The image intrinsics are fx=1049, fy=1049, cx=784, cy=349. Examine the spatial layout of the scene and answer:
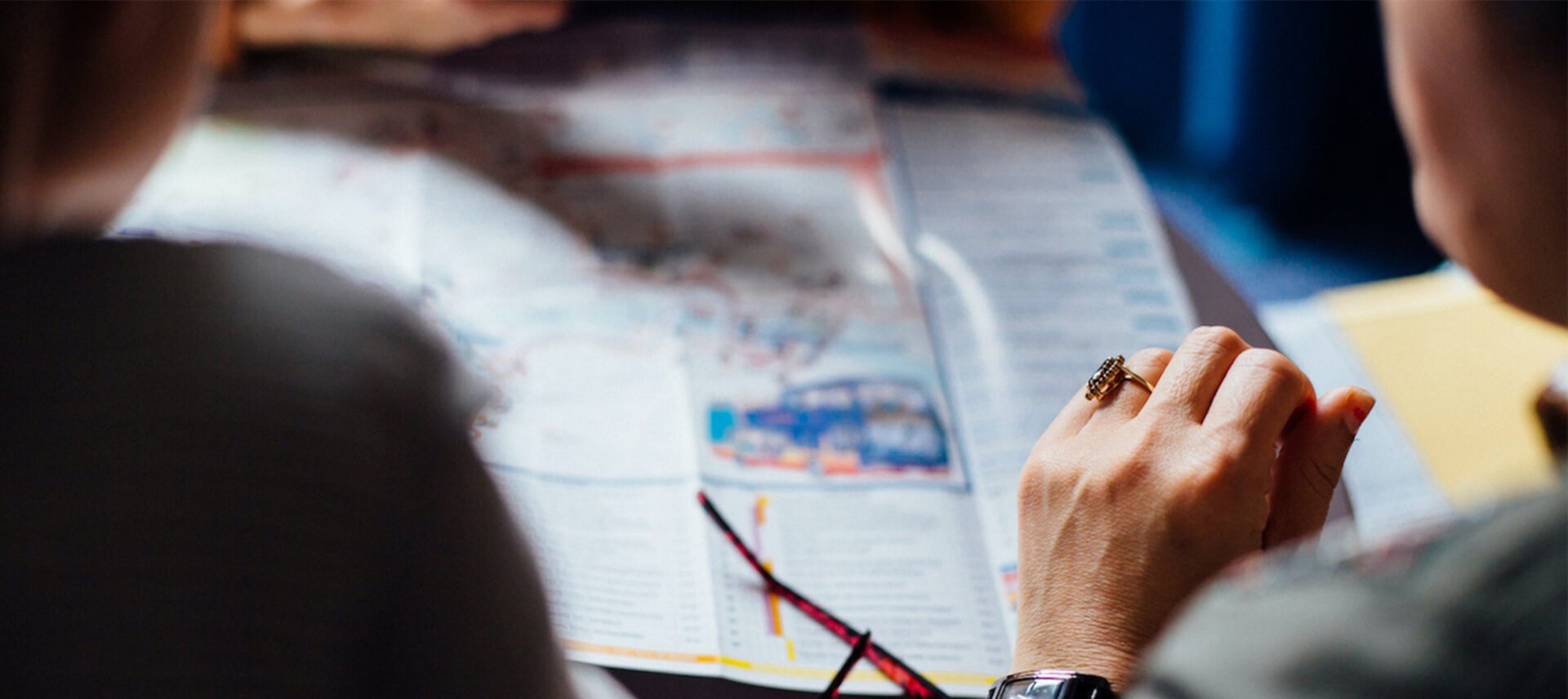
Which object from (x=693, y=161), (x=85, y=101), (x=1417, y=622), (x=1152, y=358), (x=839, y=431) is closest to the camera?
(x=1417, y=622)

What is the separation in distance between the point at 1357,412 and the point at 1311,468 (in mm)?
33

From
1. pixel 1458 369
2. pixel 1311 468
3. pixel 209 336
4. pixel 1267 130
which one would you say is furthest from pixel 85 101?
pixel 1267 130

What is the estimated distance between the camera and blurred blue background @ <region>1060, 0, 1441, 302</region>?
58.0 inches

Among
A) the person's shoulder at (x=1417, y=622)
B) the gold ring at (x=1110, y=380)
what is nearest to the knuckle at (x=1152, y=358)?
the gold ring at (x=1110, y=380)

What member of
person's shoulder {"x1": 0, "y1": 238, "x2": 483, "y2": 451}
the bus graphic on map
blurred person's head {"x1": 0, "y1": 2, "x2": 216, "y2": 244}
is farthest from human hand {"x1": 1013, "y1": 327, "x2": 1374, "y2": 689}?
blurred person's head {"x1": 0, "y1": 2, "x2": 216, "y2": 244}

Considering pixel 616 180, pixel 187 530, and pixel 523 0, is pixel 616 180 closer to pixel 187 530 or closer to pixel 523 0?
pixel 523 0

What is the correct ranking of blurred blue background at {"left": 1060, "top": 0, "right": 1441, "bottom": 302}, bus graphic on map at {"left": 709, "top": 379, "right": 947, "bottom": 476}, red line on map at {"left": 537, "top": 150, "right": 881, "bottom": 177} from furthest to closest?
blurred blue background at {"left": 1060, "top": 0, "right": 1441, "bottom": 302} < red line on map at {"left": 537, "top": 150, "right": 881, "bottom": 177} < bus graphic on map at {"left": 709, "top": 379, "right": 947, "bottom": 476}

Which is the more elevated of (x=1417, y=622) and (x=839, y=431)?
(x=1417, y=622)

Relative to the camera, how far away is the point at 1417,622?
187 mm

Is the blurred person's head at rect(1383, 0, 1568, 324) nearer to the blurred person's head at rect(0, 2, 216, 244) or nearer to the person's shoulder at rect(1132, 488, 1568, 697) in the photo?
the person's shoulder at rect(1132, 488, 1568, 697)

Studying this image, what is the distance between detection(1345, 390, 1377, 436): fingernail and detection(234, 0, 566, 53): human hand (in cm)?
71

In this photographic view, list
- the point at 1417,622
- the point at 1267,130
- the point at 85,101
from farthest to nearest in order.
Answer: the point at 1267,130, the point at 85,101, the point at 1417,622

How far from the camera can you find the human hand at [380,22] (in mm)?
850

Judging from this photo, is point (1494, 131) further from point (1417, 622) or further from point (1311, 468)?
point (1417, 622)
